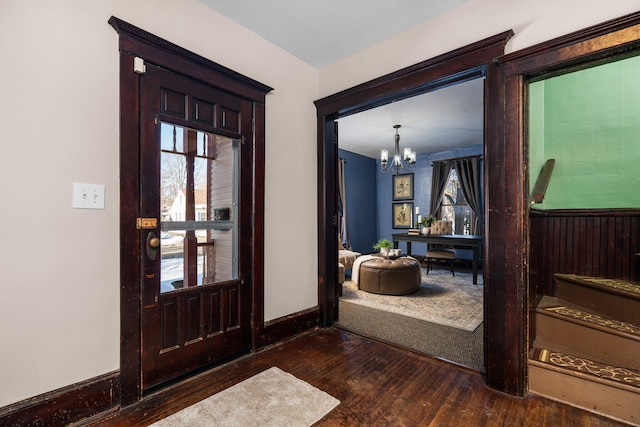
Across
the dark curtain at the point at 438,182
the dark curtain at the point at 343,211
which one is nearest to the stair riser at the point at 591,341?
the dark curtain at the point at 343,211

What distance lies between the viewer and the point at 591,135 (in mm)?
2613

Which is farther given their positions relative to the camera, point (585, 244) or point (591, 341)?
point (585, 244)

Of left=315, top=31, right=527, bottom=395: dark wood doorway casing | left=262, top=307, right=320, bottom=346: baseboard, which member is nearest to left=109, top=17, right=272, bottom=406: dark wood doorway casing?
left=262, top=307, right=320, bottom=346: baseboard

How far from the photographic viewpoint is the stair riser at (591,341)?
1753 millimetres

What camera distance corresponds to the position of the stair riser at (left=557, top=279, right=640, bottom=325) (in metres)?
1.96

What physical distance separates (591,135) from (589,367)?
6.59ft

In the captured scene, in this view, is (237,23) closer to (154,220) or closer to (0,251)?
(154,220)

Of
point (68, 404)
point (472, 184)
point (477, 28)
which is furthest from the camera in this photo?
point (472, 184)

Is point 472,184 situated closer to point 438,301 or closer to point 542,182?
point 438,301

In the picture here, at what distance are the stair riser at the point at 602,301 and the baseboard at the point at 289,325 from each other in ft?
7.10

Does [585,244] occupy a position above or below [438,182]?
below

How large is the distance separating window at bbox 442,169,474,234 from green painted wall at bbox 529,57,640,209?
3.83 m

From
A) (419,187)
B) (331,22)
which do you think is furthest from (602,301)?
(419,187)

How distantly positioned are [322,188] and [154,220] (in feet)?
5.03
